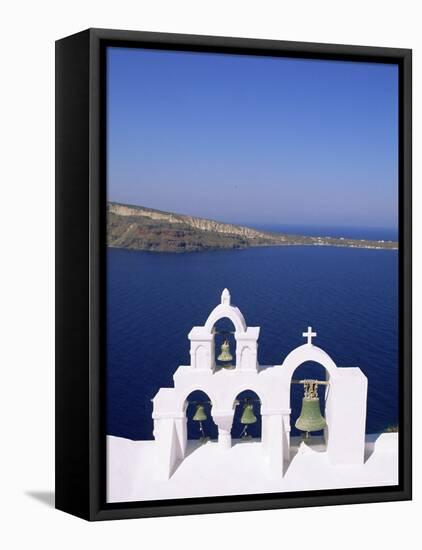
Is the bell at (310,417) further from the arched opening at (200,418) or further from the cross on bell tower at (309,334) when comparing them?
the arched opening at (200,418)

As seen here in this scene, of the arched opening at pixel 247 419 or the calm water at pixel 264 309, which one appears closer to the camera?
the calm water at pixel 264 309

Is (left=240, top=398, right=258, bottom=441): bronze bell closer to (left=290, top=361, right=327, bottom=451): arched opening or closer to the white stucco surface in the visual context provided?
the white stucco surface

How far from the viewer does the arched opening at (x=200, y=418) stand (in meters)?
11.3

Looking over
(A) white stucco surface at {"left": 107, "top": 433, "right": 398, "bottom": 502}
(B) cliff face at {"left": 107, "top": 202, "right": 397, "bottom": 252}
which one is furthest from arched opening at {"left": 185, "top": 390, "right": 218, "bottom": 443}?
(B) cliff face at {"left": 107, "top": 202, "right": 397, "bottom": 252}

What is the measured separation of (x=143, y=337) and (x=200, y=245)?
1012 mm

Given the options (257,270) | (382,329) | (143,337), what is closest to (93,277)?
(143,337)

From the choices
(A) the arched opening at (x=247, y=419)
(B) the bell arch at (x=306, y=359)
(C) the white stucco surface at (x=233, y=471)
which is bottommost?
(C) the white stucco surface at (x=233, y=471)

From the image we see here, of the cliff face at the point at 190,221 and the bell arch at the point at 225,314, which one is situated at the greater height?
the cliff face at the point at 190,221

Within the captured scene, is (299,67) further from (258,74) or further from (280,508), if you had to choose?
(280,508)

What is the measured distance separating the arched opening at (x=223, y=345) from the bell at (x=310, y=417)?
0.69 m

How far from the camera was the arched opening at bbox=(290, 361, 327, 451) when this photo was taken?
11312 millimetres

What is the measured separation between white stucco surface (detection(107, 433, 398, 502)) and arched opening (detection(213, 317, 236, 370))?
663 mm

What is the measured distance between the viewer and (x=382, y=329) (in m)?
11.6

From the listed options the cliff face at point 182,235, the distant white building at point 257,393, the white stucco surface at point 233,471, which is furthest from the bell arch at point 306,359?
the cliff face at point 182,235
